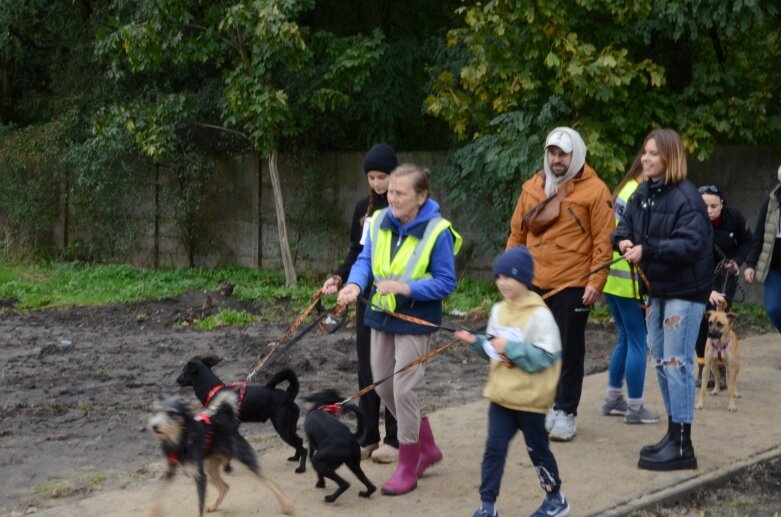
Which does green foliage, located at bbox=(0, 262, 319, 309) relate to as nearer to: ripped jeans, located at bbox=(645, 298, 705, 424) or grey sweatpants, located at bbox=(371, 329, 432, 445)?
ripped jeans, located at bbox=(645, 298, 705, 424)

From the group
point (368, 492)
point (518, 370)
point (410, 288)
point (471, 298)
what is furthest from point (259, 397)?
point (471, 298)

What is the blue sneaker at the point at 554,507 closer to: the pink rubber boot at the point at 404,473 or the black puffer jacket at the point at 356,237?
the pink rubber boot at the point at 404,473

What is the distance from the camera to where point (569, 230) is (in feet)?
22.6

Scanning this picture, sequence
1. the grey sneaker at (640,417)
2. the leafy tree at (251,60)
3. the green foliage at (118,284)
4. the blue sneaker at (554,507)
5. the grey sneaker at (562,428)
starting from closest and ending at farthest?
the blue sneaker at (554,507)
the grey sneaker at (562,428)
the grey sneaker at (640,417)
the leafy tree at (251,60)
the green foliage at (118,284)

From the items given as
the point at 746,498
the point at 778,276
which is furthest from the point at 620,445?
the point at 778,276

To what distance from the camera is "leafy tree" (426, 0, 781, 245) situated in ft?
Answer: 40.2

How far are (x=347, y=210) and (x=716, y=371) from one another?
31.8 feet

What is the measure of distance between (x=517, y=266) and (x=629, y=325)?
2.42m

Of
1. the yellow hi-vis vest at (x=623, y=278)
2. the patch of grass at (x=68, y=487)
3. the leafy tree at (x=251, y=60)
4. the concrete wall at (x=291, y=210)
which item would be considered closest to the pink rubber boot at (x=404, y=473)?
the patch of grass at (x=68, y=487)

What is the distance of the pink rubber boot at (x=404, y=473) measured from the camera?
6.07 metres

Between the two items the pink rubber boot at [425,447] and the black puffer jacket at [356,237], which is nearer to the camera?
the pink rubber boot at [425,447]

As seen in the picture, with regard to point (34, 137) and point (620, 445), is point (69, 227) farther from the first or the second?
point (620, 445)

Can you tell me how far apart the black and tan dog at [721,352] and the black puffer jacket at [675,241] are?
1.97m

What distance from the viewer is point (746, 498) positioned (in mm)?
6379
